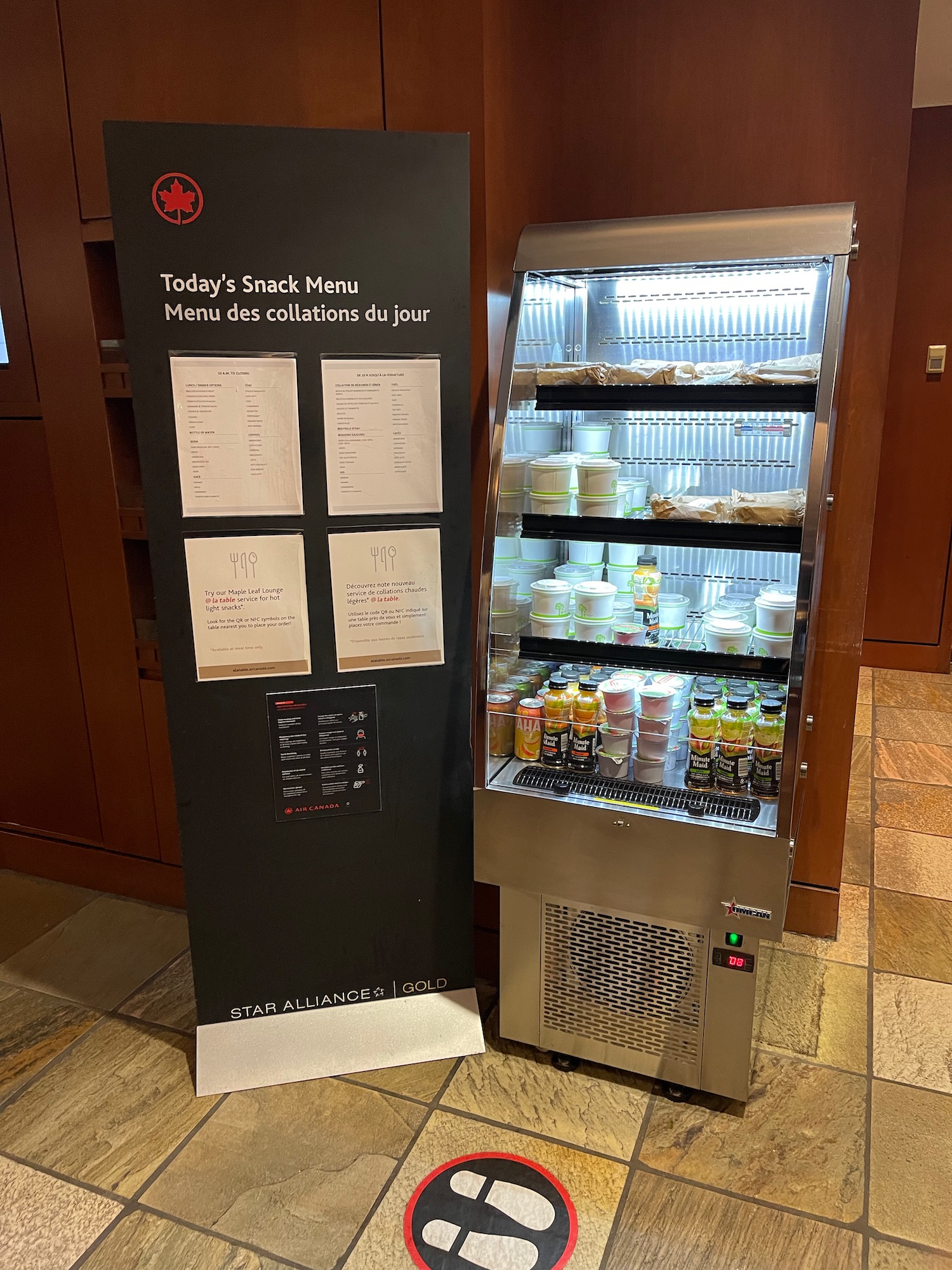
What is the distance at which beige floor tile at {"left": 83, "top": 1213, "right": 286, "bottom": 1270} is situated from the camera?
66.9 inches

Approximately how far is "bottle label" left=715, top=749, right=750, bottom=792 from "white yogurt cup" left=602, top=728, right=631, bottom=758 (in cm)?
21

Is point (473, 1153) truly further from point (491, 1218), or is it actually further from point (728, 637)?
point (728, 637)

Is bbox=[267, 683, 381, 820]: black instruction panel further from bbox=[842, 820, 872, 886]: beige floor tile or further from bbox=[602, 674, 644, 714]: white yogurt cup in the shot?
bbox=[842, 820, 872, 886]: beige floor tile

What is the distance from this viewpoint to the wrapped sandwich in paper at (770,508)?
5.98ft

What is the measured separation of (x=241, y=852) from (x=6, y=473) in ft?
4.85

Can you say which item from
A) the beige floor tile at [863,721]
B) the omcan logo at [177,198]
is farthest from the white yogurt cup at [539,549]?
the beige floor tile at [863,721]

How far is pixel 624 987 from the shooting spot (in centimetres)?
208

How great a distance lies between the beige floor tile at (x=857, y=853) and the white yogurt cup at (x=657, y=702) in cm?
133

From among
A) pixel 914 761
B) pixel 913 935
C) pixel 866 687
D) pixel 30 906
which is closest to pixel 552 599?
pixel 913 935

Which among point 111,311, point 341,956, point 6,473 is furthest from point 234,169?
point 341,956

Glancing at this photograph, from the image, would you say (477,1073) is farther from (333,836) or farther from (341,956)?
(333,836)

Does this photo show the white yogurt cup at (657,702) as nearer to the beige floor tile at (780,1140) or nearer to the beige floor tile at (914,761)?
the beige floor tile at (780,1140)

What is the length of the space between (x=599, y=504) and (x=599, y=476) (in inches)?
2.6

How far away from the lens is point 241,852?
2139mm
